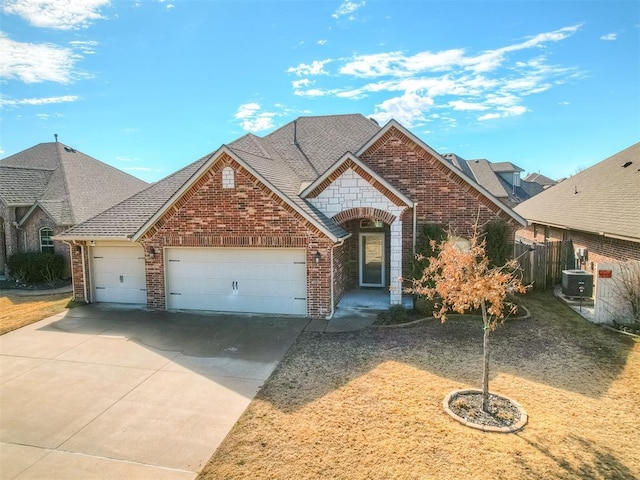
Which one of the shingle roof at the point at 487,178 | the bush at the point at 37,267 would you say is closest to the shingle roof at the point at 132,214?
the bush at the point at 37,267

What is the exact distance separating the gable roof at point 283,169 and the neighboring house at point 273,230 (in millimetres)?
67

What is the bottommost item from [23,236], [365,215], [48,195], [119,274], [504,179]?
[119,274]

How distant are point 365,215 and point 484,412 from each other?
7823 mm

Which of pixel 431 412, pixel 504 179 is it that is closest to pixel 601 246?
pixel 431 412

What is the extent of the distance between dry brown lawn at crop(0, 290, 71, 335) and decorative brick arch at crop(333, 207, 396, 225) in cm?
983

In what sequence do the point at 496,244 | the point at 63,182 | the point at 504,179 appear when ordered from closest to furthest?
the point at 496,244 < the point at 63,182 < the point at 504,179

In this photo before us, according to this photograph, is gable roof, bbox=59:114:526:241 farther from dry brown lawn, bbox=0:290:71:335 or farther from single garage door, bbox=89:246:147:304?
dry brown lawn, bbox=0:290:71:335

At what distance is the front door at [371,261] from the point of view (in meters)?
16.3

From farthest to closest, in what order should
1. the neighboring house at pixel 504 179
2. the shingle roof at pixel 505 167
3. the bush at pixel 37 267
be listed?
the shingle roof at pixel 505 167, the neighboring house at pixel 504 179, the bush at pixel 37 267

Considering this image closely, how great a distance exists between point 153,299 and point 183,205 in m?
3.31

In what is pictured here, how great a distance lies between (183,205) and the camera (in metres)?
13.2

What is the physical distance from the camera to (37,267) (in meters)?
19.0

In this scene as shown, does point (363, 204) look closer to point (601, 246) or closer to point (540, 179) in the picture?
point (601, 246)

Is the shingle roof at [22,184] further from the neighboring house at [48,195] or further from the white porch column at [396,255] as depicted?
the white porch column at [396,255]
